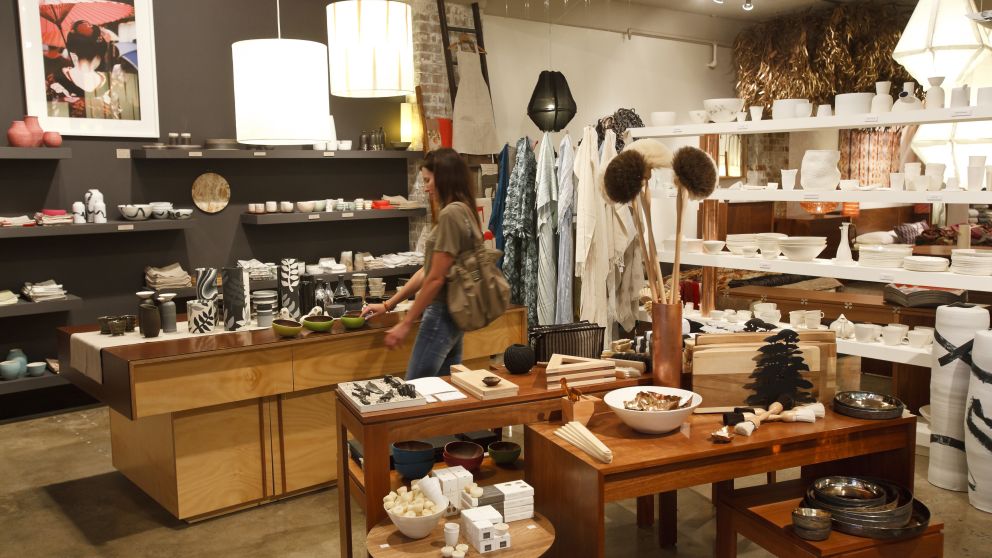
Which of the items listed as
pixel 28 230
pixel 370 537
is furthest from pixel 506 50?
pixel 370 537

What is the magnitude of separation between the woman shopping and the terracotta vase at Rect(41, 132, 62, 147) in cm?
300

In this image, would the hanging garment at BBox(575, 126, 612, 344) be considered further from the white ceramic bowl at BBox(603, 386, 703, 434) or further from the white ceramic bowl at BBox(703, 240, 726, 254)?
the white ceramic bowl at BBox(603, 386, 703, 434)

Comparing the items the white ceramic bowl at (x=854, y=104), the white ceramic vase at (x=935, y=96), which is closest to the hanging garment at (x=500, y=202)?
the white ceramic bowl at (x=854, y=104)

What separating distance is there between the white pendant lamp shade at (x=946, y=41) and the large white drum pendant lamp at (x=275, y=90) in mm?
3934

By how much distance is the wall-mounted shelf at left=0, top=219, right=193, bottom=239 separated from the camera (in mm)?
5023

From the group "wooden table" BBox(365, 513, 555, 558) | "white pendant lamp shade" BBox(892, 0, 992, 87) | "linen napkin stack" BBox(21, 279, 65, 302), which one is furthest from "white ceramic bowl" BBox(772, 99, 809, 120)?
"linen napkin stack" BBox(21, 279, 65, 302)

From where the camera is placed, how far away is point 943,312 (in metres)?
4.00

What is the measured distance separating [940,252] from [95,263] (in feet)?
24.2

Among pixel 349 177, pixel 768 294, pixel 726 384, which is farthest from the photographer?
pixel 349 177

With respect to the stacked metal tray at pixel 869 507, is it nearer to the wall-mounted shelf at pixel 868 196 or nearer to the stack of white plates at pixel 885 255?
the wall-mounted shelf at pixel 868 196

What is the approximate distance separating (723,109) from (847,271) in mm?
1319

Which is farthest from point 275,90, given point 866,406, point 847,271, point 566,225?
point 847,271

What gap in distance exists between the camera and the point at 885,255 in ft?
14.9

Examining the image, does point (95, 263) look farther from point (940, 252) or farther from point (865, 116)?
point (940, 252)
